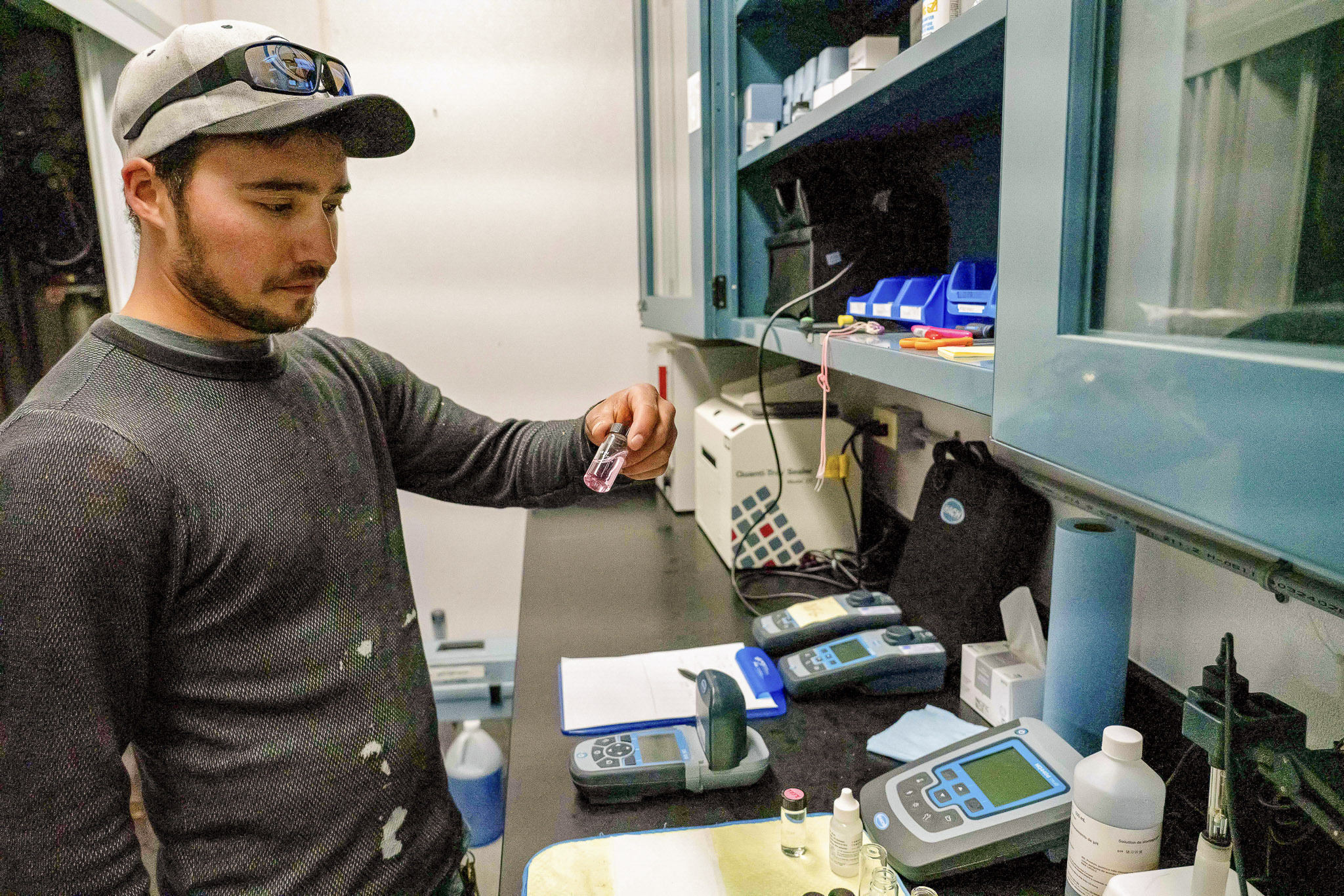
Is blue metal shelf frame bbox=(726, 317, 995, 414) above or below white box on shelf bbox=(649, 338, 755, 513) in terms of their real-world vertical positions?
above

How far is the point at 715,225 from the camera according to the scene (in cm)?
172

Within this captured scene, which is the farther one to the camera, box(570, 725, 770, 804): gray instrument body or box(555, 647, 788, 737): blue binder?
box(555, 647, 788, 737): blue binder

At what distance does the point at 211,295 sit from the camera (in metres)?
0.90

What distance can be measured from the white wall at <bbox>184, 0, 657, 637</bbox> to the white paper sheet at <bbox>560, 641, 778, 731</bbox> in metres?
1.40

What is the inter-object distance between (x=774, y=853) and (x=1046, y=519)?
2.19ft

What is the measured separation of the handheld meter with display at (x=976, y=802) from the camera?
0.79 metres

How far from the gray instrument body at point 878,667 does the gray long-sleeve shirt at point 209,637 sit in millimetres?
526

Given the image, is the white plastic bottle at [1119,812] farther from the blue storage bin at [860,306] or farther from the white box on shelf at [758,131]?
the white box on shelf at [758,131]

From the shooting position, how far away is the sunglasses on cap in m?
0.86

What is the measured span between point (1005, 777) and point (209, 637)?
84 cm

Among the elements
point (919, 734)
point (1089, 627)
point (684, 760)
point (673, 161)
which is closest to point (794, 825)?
point (684, 760)

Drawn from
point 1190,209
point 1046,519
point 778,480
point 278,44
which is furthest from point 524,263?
point 1190,209

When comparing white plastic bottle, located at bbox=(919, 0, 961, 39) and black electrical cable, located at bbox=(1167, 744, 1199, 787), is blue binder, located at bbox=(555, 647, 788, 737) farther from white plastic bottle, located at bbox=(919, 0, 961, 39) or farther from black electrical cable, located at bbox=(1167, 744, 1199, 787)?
white plastic bottle, located at bbox=(919, 0, 961, 39)

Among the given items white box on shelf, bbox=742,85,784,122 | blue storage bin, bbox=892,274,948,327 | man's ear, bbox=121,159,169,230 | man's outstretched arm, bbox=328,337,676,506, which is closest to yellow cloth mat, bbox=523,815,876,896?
man's outstretched arm, bbox=328,337,676,506
